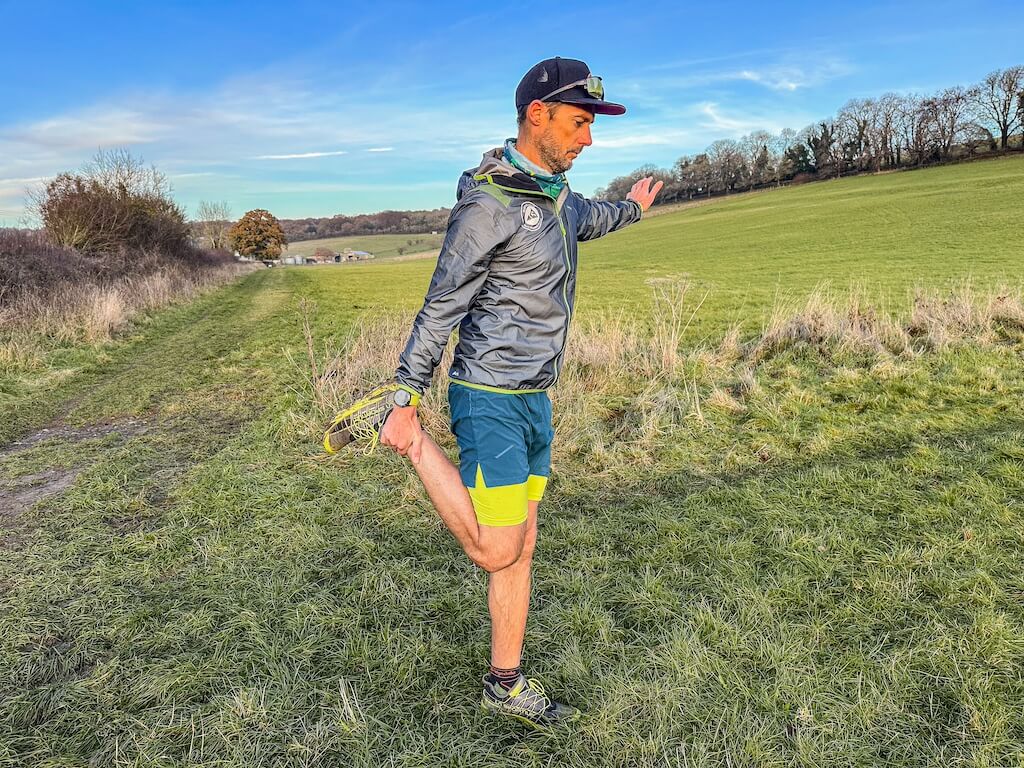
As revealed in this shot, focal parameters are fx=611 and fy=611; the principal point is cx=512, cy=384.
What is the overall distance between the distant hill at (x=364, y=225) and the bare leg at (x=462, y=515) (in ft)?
397

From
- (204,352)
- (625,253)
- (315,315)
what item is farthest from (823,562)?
(625,253)

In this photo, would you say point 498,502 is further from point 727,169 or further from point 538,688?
point 727,169

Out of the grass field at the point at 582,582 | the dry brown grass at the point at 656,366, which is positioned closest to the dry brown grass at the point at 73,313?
the grass field at the point at 582,582

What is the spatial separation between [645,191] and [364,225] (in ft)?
459

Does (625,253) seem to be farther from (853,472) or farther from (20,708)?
(20,708)

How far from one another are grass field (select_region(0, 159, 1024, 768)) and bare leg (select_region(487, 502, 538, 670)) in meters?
0.34

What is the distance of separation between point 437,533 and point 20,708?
7.92 ft

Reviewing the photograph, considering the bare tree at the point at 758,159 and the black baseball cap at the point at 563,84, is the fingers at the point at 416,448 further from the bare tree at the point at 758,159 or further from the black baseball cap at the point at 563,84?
the bare tree at the point at 758,159

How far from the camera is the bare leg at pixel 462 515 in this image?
244 centimetres

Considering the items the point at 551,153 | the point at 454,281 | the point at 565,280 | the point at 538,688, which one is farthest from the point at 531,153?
the point at 538,688

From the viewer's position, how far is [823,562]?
380cm

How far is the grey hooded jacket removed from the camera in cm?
232

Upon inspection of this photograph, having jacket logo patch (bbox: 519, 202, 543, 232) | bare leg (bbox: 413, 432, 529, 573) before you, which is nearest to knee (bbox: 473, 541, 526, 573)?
bare leg (bbox: 413, 432, 529, 573)

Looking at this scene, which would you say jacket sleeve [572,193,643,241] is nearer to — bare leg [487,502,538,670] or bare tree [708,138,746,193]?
bare leg [487,502,538,670]
